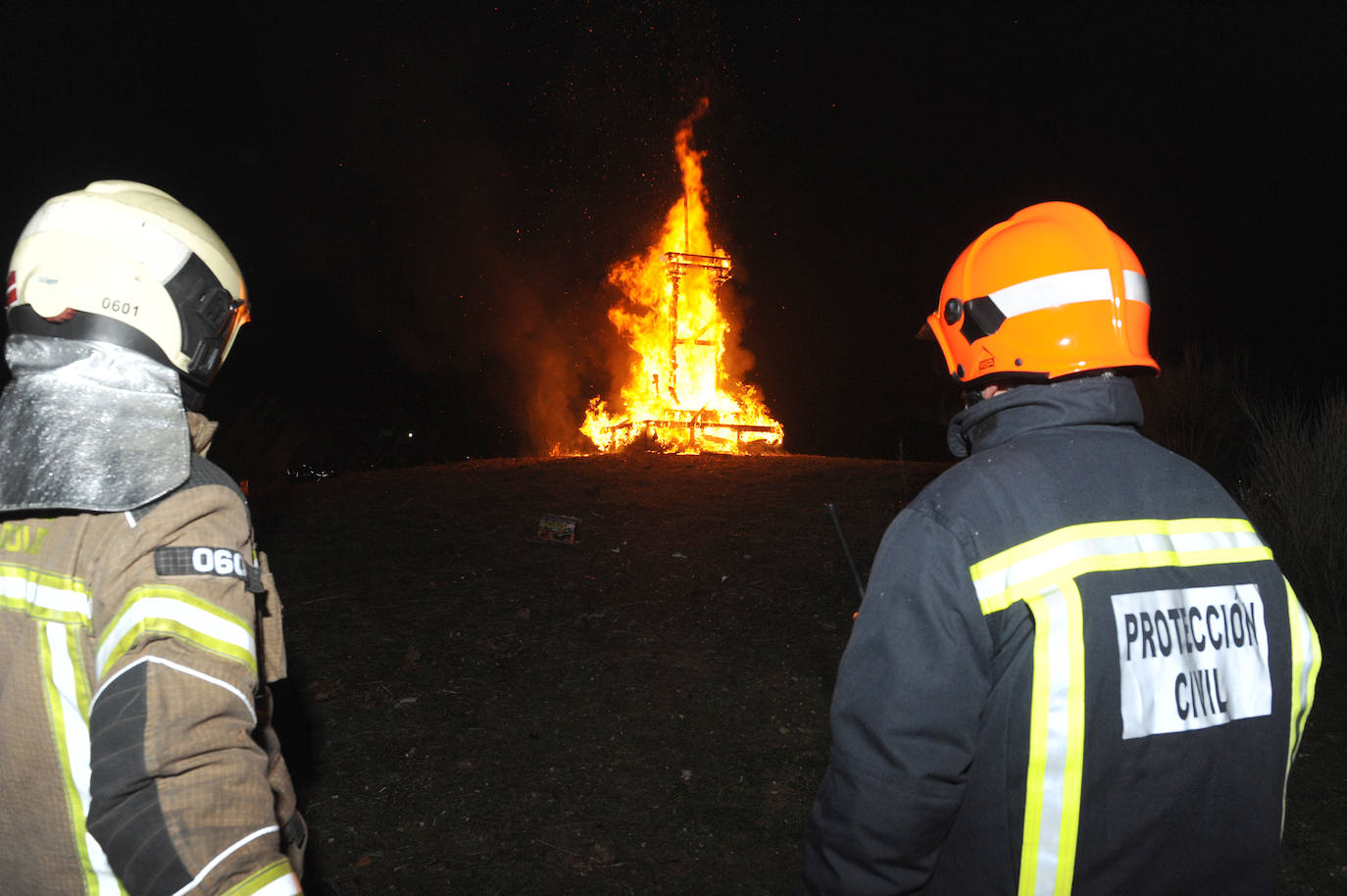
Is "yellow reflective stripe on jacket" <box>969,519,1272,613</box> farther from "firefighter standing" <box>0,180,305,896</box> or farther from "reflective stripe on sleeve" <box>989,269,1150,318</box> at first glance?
"firefighter standing" <box>0,180,305,896</box>

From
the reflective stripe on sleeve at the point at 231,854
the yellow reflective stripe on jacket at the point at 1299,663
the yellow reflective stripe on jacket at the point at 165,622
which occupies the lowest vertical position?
the reflective stripe on sleeve at the point at 231,854

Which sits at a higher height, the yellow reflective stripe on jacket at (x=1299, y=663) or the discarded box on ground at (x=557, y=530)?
the yellow reflective stripe on jacket at (x=1299, y=663)

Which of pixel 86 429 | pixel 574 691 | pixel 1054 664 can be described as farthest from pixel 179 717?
pixel 574 691

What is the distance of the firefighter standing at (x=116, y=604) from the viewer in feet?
4.49

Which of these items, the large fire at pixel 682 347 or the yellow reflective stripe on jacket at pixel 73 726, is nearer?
the yellow reflective stripe on jacket at pixel 73 726

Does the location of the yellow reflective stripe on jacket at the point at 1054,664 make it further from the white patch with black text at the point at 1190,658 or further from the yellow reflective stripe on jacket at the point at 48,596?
the yellow reflective stripe on jacket at the point at 48,596

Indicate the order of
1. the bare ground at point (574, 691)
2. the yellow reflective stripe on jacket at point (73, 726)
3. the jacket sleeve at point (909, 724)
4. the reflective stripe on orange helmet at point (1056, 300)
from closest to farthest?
the yellow reflective stripe on jacket at point (73, 726) → the jacket sleeve at point (909, 724) → the reflective stripe on orange helmet at point (1056, 300) → the bare ground at point (574, 691)

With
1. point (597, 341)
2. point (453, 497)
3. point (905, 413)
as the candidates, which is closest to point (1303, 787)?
point (453, 497)

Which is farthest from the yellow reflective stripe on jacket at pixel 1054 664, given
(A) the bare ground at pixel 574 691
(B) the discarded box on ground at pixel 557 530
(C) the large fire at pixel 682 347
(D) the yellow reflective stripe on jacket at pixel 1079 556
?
(C) the large fire at pixel 682 347

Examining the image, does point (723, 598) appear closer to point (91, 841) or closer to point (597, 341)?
point (91, 841)

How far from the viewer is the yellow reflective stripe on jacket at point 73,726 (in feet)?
4.90

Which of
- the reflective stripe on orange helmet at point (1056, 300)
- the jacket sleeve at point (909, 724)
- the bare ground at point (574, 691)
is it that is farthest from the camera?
the bare ground at point (574, 691)

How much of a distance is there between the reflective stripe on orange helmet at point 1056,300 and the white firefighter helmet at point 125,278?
1751 mm

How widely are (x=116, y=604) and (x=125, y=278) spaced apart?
68 centimetres
